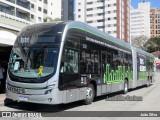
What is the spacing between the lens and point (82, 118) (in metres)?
9.64

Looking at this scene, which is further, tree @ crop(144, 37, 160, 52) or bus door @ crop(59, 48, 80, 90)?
tree @ crop(144, 37, 160, 52)

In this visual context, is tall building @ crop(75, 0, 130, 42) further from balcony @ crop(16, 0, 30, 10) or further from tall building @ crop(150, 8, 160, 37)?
tall building @ crop(150, 8, 160, 37)

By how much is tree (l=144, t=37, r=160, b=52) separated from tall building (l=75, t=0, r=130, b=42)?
13.3 meters

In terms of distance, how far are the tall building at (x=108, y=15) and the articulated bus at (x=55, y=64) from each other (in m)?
104

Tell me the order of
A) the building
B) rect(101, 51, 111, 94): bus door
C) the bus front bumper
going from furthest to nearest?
the building, rect(101, 51, 111, 94): bus door, the bus front bumper

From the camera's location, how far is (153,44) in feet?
441

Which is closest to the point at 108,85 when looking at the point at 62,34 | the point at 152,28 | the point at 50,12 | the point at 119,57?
the point at 119,57

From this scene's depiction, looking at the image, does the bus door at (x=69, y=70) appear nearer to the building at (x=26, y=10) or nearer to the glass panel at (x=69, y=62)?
the glass panel at (x=69, y=62)

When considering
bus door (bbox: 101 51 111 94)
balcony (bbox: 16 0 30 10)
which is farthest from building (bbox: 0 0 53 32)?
bus door (bbox: 101 51 111 94)

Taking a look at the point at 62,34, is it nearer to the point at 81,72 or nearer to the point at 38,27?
the point at 38,27

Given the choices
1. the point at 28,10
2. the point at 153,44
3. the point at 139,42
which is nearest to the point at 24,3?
the point at 28,10

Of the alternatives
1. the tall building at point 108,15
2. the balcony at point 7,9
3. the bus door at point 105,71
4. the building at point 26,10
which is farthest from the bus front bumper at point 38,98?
the tall building at point 108,15

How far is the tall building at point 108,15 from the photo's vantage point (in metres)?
117

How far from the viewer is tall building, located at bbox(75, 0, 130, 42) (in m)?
117
